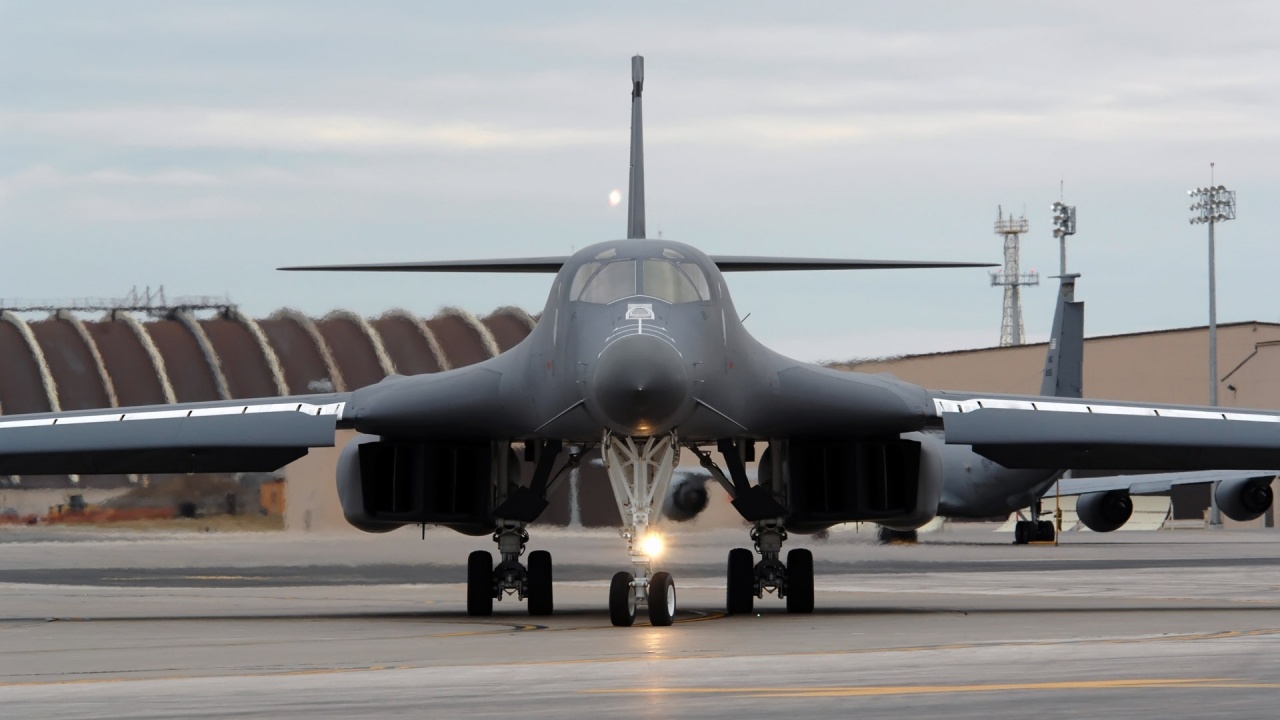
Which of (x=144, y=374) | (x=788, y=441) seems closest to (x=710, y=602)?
(x=788, y=441)

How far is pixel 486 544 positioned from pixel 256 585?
10691 millimetres

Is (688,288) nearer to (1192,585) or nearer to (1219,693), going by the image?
(1219,693)

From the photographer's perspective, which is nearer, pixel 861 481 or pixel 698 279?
pixel 698 279

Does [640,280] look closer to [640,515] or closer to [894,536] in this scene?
[640,515]

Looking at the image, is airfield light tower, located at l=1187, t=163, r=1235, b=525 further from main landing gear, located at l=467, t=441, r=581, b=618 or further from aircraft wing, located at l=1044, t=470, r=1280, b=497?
main landing gear, located at l=467, t=441, r=581, b=618

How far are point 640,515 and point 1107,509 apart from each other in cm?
3014

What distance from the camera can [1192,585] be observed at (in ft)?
66.1

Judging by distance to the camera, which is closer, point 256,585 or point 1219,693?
point 1219,693

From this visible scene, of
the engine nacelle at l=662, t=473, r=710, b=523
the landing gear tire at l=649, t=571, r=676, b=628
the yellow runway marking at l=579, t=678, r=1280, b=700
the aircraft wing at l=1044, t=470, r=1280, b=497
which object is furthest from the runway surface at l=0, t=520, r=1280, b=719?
the aircraft wing at l=1044, t=470, r=1280, b=497

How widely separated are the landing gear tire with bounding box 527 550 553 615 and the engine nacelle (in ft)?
54.1

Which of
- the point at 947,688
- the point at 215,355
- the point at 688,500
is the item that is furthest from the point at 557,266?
the point at 215,355

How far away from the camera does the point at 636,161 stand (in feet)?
56.0

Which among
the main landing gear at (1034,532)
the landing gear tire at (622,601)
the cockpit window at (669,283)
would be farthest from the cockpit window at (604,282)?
the main landing gear at (1034,532)

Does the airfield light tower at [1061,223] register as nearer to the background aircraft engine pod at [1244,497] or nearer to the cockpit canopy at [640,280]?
the background aircraft engine pod at [1244,497]
